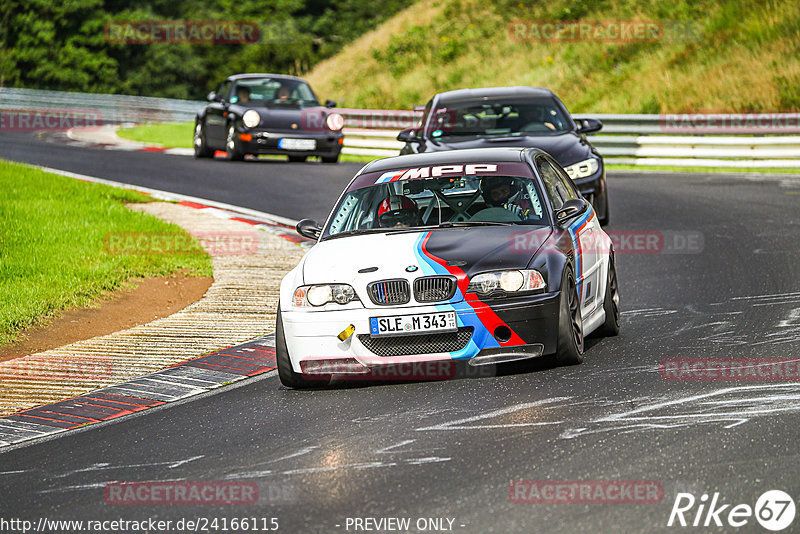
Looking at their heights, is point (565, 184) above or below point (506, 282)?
below

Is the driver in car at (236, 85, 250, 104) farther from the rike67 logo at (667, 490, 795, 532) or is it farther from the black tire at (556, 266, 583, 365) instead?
the rike67 logo at (667, 490, 795, 532)

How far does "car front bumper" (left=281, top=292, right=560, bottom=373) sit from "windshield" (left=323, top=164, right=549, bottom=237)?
106 cm

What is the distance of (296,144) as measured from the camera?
23.4 m

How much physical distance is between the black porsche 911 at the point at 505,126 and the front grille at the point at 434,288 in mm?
6504

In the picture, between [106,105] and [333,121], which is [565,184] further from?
[106,105]

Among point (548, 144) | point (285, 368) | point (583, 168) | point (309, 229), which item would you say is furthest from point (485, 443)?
point (548, 144)

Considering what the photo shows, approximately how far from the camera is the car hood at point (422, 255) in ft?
24.6

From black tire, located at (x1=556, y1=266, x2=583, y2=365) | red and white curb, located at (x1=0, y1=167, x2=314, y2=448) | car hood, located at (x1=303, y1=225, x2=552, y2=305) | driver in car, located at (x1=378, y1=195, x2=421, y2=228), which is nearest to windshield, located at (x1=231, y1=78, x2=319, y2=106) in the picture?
red and white curb, located at (x1=0, y1=167, x2=314, y2=448)

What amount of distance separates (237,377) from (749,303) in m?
4.13

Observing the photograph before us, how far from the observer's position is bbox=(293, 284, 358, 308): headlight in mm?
7551

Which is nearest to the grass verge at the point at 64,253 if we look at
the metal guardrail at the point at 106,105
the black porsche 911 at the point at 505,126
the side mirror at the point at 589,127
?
the black porsche 911 at the point at 505,126

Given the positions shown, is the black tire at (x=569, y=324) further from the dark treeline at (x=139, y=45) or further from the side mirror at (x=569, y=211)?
the dark treeline at (x=139, y=45)

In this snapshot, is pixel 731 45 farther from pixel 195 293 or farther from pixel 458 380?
pixel 458 380

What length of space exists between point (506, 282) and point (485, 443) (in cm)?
162
